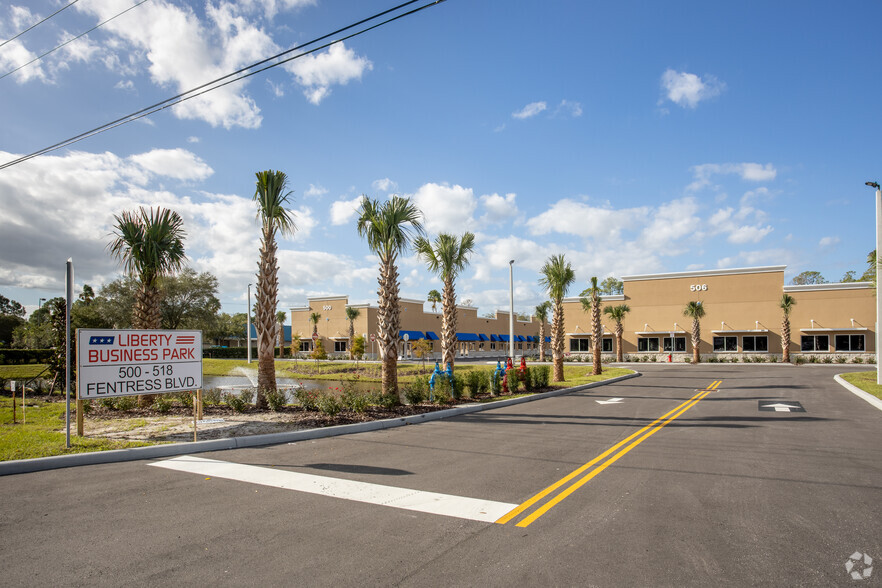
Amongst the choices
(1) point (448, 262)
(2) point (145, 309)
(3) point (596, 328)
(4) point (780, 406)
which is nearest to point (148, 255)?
(2) point (145, 309)

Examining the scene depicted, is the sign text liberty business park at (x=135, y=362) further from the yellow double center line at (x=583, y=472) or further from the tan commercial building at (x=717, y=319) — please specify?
the tan commercial building at (x=717, y=319)

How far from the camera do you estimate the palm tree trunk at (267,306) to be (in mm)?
14914

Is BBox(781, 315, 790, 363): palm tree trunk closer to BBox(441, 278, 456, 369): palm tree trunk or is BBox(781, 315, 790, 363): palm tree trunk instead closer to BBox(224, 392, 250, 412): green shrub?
BBox(441, 278, 456, 369): palm tree trunk

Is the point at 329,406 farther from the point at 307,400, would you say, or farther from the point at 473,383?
the point at 473,383

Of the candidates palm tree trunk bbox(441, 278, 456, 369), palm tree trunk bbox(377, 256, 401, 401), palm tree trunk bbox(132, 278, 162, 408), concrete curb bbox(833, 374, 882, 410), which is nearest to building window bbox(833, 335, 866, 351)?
concrete curb bbox(833, 374, 882, 410)

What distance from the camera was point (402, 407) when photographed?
48.4ft

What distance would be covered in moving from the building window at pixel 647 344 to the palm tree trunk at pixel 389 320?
4854cm

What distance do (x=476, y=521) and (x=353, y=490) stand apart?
6.46ft

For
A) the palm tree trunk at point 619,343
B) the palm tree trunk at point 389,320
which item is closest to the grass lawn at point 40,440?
the palm tree trunk at point 389,320

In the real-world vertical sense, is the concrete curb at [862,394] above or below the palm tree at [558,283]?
below

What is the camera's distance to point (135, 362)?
10.5 metres

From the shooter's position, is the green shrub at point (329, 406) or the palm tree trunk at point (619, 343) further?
the palm tree trunk at point (619, 343)

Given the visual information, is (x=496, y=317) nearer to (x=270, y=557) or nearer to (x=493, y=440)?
(x=493, y=440)

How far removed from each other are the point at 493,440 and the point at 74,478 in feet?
23.2
